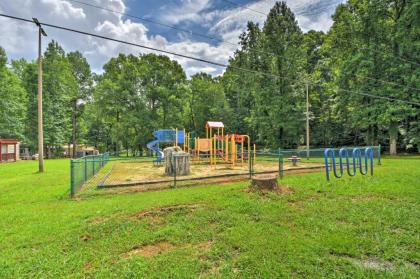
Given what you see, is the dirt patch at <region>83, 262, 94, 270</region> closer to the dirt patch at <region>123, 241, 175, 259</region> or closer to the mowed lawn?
the mowed lawn

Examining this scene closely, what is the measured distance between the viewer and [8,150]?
2552 cm

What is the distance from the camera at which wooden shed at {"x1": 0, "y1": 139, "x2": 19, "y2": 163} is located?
79.9 feet

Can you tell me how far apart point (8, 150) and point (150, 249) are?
29788 mm

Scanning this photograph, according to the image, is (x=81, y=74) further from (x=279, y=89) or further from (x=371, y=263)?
(x=371, y=263)

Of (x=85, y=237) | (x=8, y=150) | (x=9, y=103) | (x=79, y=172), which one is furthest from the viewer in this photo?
(x=8, y=150)

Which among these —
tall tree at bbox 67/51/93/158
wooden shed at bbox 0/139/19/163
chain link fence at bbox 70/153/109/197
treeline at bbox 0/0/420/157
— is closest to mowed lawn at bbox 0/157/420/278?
chain link fence at bbox 70/153/109/197

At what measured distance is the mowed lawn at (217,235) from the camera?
2996 mm

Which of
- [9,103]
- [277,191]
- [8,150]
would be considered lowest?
[277,191]

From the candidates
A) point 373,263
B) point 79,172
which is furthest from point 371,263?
point 79,172

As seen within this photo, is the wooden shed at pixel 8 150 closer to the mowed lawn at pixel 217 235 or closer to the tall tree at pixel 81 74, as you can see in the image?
the tall tree at pixel 81 74

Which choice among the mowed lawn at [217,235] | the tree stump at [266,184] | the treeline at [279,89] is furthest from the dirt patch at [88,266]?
the treeline at [279,89]

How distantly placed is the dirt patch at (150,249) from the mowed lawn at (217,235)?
15mm

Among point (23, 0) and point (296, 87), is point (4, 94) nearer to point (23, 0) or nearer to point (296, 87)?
point (23, 0)

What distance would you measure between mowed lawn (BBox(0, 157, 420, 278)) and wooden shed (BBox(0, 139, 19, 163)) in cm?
2340
